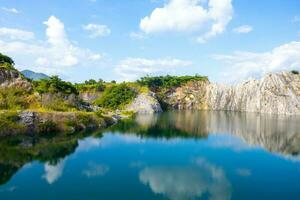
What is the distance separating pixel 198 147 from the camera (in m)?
62.1

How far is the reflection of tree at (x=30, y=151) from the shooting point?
4391 centimetres

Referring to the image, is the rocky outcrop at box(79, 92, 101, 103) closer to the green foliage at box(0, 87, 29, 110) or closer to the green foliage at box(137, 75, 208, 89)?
the green foliage at box(137, 75, 208, 89)

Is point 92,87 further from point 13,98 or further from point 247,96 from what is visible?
point 13,98

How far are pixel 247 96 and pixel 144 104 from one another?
216ft

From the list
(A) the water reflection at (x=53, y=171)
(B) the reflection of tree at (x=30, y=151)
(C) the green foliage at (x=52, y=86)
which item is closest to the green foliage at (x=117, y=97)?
(C) the green foliage at (x=52, y=86)

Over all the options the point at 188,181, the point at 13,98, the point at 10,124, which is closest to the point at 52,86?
the point at 13,98

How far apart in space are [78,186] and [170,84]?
153 meters

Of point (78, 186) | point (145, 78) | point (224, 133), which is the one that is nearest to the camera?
point (78, 186)

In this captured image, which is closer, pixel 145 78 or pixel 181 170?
pixel 181 170

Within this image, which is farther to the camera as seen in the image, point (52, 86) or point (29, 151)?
point (52, 86)

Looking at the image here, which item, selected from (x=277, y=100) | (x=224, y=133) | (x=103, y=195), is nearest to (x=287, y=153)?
(x=224, y=133)

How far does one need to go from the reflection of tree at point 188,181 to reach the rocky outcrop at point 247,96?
425 feet

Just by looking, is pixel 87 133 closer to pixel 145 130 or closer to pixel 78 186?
pixel 145 130

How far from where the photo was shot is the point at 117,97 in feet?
502
